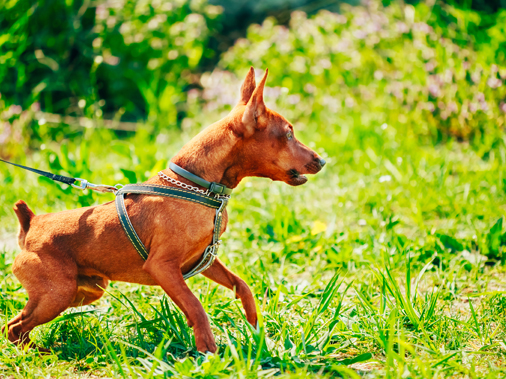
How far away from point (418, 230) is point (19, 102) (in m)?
6.46

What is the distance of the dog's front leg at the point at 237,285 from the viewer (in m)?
2.79

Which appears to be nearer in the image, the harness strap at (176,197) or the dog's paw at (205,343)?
the dog's paw at (205,343)

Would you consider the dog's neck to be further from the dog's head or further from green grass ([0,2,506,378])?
green grass ([0,2,506,378])

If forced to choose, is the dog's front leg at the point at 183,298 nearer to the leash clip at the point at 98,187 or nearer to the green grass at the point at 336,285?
the green grass at the point at 336,285

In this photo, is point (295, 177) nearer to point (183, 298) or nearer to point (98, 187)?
point (183, 298)

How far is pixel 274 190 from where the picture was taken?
5355mm

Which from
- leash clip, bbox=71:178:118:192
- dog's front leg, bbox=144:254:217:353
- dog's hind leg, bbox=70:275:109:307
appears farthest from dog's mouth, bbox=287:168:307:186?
dog's hind leg, bbox=70:275:109:307

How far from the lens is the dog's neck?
2.63m

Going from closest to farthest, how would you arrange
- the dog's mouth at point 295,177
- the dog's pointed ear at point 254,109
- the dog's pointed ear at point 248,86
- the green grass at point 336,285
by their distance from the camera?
the green grass at point 336,285 < the dog's pointed ear at point 254,109 < the dog's mouth at point 295,177 < the dog's pointed ear at point 248,86

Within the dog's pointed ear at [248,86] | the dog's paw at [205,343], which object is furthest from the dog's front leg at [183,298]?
the dog's pointed ear at [248,86]

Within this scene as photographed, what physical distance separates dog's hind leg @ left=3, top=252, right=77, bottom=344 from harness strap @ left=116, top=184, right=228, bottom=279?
0.39 m

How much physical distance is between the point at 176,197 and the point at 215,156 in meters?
0.31

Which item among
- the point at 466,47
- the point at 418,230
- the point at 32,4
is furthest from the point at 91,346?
the point at 32,4

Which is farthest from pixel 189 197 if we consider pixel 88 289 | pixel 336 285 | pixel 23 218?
pixel 336 285
